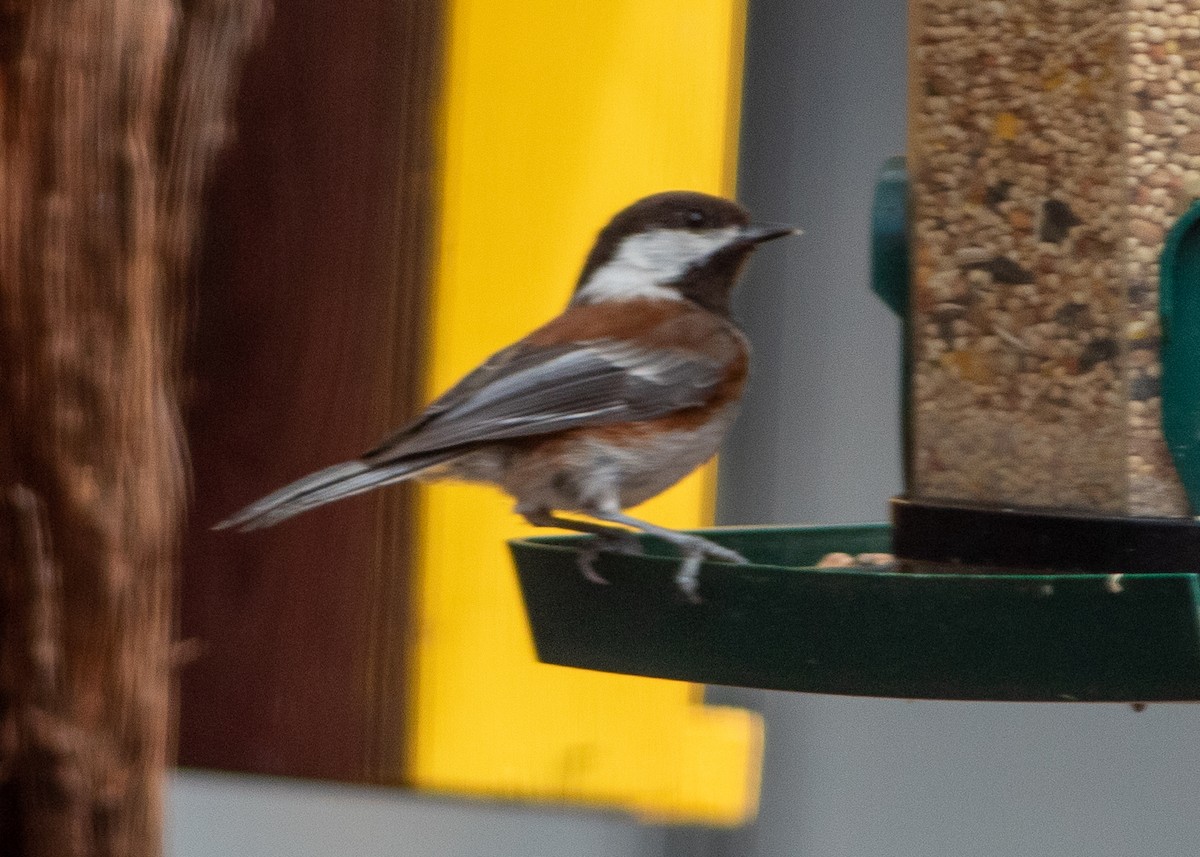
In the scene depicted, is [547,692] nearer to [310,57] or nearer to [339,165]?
[339,165]

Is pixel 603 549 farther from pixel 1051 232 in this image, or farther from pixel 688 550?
pixel 1051 232

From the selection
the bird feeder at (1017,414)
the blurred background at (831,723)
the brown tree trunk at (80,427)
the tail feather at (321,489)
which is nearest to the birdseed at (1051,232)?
the bird feeder at (1017,414)

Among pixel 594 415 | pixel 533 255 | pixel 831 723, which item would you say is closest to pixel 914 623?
pixel 594 415

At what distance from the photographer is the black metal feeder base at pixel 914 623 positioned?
1671mm

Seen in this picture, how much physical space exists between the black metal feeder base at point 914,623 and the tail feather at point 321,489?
31 centimetres

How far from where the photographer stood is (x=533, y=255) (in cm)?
297

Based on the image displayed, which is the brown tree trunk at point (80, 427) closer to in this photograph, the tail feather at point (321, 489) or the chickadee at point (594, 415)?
the chickadee at point (594, 415)

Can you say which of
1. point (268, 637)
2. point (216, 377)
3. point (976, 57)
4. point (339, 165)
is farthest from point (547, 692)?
point (976, 57)

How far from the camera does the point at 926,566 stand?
2.17 metres

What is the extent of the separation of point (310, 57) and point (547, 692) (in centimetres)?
131

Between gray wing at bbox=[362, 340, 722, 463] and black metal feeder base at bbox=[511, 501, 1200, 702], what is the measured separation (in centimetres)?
41

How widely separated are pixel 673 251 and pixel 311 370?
706 millimetres

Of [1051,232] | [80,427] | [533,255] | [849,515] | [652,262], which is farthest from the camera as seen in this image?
[849,515]

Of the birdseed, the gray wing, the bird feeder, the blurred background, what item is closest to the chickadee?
the gray wing
